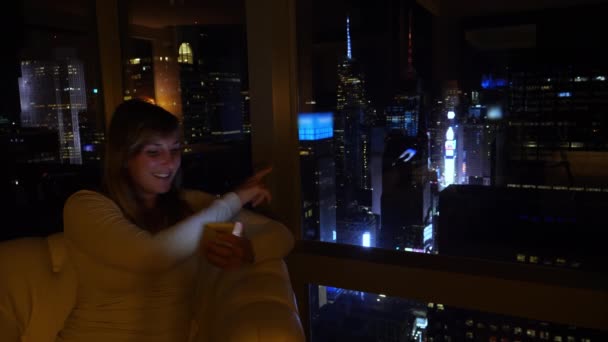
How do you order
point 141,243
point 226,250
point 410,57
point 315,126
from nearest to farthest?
point 141,243, point 226,250, point 410,57, point 315,126

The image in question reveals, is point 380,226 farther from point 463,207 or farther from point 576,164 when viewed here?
point 576,164

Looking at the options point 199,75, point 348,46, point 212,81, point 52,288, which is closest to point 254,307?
point 52,288

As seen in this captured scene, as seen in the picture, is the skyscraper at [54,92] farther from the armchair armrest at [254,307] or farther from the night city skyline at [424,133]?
the armchair armrest at [254,307]

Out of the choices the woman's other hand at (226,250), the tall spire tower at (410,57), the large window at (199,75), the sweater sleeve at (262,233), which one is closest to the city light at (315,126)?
the large window at (199,75)

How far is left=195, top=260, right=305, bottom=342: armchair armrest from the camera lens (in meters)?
1.09

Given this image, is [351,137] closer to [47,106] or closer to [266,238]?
[266,238]

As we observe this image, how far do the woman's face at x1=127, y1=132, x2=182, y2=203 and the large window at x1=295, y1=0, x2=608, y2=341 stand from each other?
2.46 ft

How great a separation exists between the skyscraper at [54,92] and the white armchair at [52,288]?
57.7 inches

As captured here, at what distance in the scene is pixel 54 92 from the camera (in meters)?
2.87

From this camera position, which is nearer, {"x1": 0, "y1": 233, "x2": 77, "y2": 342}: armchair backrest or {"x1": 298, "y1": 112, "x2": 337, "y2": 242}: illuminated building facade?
{"x1": 0, "y1": 233, "x2": 77, "y2": 342}: armchair backrest

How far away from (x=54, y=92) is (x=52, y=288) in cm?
176

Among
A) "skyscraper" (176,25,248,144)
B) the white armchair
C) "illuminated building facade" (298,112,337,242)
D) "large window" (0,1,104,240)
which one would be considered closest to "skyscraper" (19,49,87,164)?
"large window" (0,1,104,240)

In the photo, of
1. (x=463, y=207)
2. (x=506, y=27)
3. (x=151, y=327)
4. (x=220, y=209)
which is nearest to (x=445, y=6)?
(x=506, y=27)

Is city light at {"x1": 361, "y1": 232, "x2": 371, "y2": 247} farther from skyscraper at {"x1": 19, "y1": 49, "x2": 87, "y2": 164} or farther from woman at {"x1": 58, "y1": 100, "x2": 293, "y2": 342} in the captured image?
skyscraper at {"x1": 19, "y1": 49, "x2": 87, "y2": 164}
